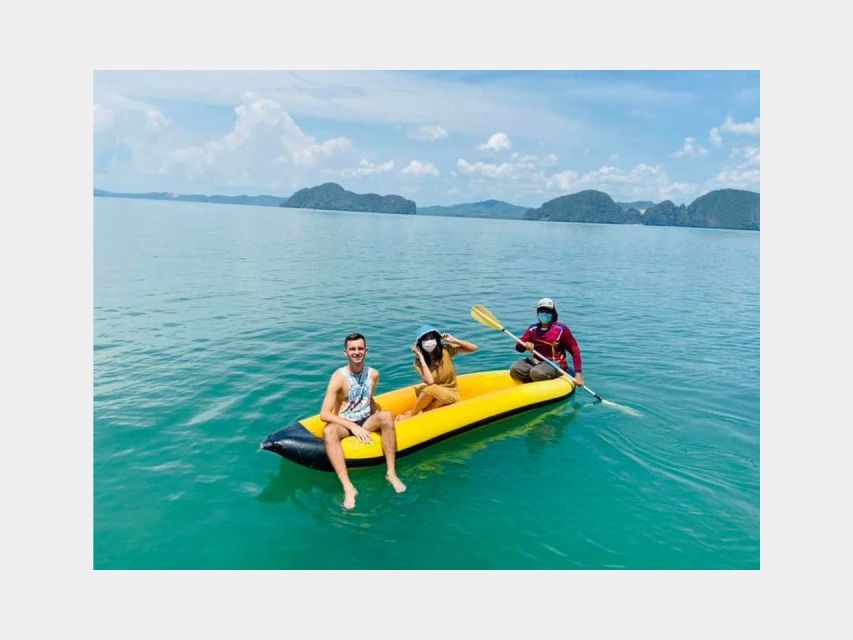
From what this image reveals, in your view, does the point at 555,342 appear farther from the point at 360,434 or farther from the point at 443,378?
the point at 360,434

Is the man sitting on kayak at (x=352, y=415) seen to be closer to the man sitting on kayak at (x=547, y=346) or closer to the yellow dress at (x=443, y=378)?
the yellow dress at (x=443, y=378)

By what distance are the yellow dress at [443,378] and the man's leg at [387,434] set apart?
1.11 m

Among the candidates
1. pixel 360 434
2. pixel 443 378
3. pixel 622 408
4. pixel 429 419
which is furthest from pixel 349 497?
pixel 622 408

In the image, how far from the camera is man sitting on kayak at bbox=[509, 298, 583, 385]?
Result: 826cm

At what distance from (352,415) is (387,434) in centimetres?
47

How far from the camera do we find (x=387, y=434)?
5848 millimetres

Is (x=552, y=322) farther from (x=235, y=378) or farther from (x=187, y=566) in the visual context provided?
(x=187, y=566)

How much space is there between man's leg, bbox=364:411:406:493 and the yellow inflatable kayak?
0.13 metres

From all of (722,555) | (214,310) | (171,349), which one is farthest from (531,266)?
(722,555)

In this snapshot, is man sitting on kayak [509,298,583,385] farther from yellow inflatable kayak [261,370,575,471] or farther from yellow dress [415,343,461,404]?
yellow dress [415,343,461,404]

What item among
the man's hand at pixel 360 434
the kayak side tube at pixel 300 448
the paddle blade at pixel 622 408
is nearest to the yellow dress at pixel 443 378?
the man's hand at pixel 360 434

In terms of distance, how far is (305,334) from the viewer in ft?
38.1

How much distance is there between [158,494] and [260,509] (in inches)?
47.0

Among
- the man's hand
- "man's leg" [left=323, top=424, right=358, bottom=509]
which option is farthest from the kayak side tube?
the man's hand
